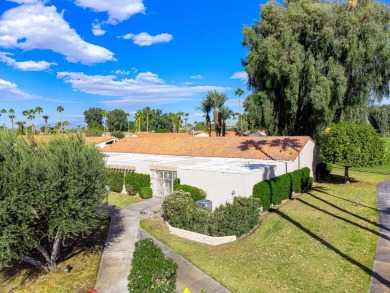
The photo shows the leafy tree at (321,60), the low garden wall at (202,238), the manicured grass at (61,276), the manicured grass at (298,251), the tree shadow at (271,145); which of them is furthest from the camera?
the leafy tree at (321,60)

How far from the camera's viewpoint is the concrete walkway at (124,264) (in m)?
11.0

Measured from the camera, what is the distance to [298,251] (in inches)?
523

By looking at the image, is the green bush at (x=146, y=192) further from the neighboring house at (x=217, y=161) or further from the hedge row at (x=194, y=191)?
the hedge row at (x=194, y=191)

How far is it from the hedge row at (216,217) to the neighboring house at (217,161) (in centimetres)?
274

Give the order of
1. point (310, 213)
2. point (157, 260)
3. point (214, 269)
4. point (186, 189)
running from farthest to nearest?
point (186, 189) < point (310, 213) < point (214, 269) < point (157, 260)

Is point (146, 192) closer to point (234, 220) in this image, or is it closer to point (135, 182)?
point (135, 182)

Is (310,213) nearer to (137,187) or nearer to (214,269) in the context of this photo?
(214,269)

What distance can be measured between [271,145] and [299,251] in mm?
16991

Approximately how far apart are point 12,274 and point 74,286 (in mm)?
3809

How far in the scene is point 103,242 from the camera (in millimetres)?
15984

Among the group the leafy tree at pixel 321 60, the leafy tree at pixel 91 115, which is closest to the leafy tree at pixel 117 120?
the leafy tree at pixel 91 115

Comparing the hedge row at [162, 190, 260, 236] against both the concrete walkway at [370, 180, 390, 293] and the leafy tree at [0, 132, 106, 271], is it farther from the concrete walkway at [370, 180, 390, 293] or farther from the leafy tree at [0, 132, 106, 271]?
the concrete walkway at [370, 180, 390, 293]

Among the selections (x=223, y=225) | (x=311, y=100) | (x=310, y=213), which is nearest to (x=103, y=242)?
(x=223, y=225)

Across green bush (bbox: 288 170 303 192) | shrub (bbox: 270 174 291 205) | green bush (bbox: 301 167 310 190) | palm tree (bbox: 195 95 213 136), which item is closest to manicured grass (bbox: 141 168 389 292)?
shrub (bbox: 270 174 291 205)
